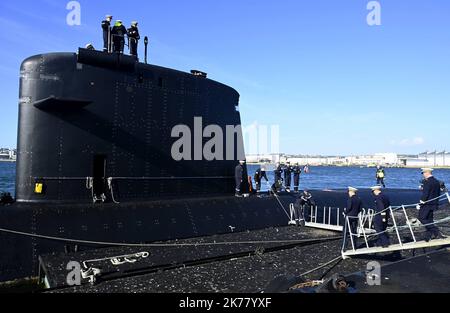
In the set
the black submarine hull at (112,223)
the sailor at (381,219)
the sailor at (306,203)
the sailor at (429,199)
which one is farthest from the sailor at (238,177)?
the sailor at (429,199)

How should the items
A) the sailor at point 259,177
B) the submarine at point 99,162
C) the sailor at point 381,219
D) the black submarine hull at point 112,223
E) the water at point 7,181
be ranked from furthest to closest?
the water at point 7,181, the sailor at point 259,177, the sailor at point 381,219, the submarine at point 99,162, the black submarine hull at point 112,223

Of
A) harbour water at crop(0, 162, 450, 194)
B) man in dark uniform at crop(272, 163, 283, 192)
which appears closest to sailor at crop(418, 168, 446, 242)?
man in dark uniform at crop(272, 163, 283, 192)

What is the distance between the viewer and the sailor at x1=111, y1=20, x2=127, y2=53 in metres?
10.6

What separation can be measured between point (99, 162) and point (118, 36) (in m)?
3.44

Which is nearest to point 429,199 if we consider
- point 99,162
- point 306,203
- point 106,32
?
point 306,203

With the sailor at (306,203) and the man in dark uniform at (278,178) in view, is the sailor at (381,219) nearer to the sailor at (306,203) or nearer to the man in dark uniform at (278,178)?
the sailor at (306,203)

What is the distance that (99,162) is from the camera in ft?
32.4

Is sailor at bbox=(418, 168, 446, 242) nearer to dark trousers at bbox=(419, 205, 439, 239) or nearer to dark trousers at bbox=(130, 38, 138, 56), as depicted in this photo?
dark trousers at bbox=(419, 205, 439, 239)

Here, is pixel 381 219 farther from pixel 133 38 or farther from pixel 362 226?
pixel 133 38

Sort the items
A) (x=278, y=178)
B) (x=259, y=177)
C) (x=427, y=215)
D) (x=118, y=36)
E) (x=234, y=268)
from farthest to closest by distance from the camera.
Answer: (x=278, y=178) < (x=259, y=177) < (x=118, y=36) < (x=427, y=215) < (x=234, y=268)

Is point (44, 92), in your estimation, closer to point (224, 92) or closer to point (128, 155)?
point (128, 155)

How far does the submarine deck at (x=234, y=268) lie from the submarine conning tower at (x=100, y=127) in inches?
75.3

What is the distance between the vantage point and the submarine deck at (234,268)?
658cm

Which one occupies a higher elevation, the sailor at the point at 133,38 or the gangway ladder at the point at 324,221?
the sailor at the point at 133,38
